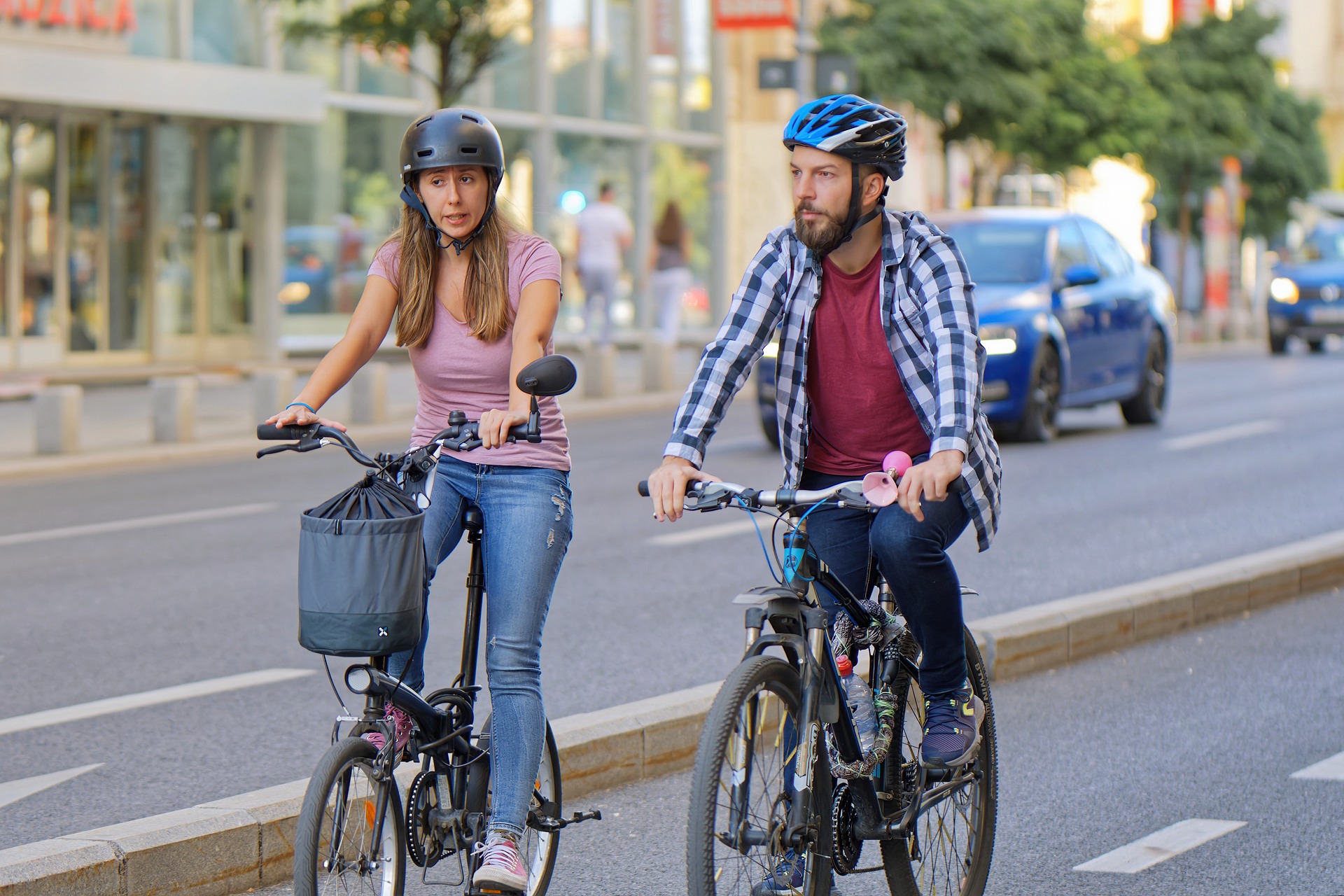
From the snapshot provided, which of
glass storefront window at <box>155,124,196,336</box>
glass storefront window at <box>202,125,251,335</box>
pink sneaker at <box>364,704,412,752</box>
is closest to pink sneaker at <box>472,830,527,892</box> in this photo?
pink sneaker at <box>364,704,412,752</box>

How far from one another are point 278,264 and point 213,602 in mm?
15781

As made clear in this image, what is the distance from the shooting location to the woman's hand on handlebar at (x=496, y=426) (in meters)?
3.92

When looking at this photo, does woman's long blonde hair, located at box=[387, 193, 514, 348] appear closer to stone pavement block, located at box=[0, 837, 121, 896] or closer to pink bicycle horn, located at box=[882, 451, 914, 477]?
pink bicycle horn, located at box=[882, 451, 914, 477]

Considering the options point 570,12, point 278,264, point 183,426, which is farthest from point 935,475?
point 570,12

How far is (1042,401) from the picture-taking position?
1512cm

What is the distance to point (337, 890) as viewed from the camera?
378 cm

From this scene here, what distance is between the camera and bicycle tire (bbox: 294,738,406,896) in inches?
143

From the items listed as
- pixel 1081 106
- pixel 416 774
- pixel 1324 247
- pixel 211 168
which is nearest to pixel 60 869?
pixel 416 774

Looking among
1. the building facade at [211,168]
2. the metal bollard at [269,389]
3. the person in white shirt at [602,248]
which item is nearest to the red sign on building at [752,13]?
the building facade at [211,168]

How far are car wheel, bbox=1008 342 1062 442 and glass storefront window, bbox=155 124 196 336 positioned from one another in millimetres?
11618

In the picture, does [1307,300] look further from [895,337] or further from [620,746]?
[895,337]

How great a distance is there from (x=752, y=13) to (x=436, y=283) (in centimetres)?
2226

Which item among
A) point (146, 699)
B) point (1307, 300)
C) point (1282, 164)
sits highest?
point (1282, 164)

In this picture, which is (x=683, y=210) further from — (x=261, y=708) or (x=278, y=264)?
(x=261, y=708)
